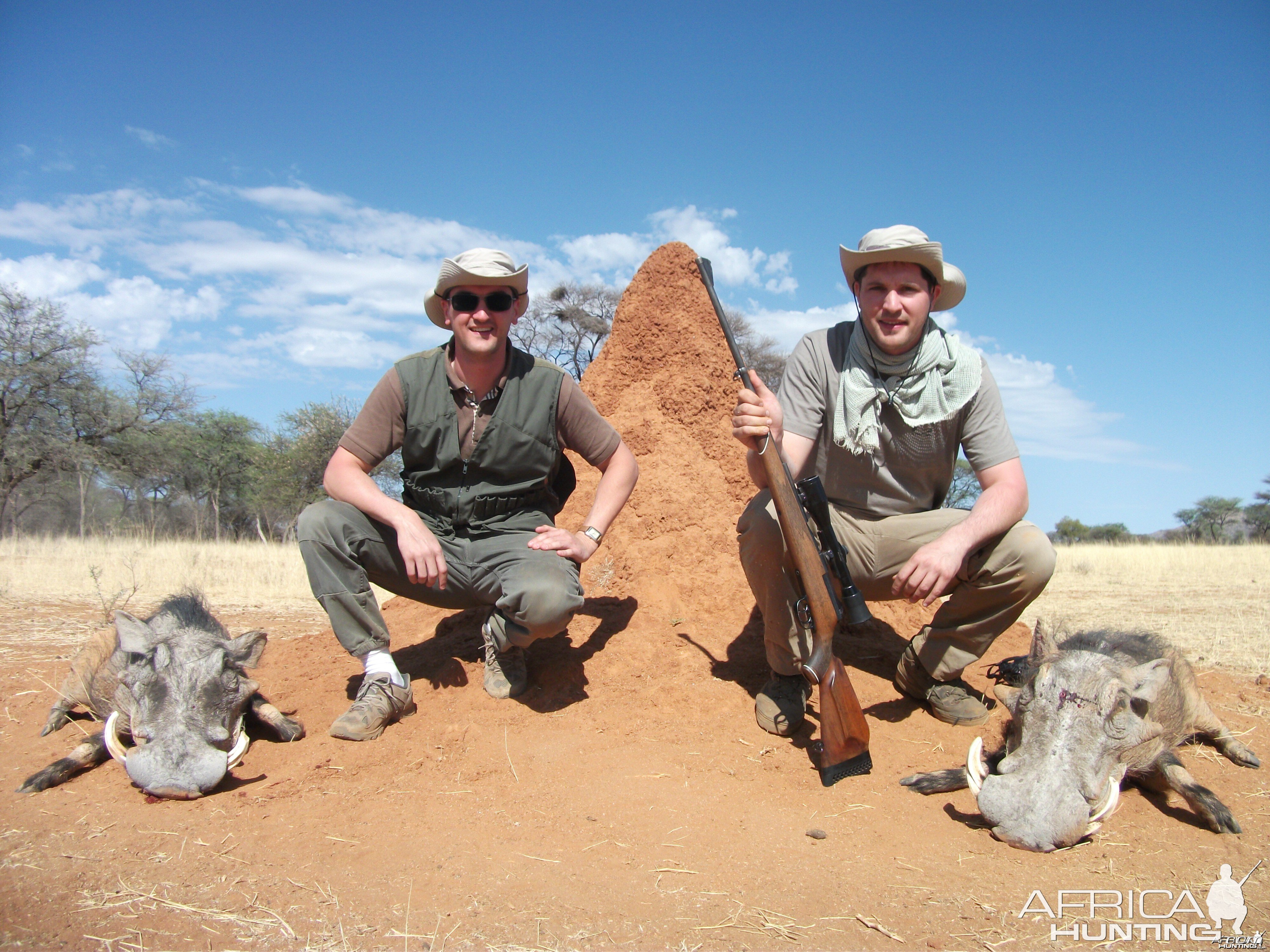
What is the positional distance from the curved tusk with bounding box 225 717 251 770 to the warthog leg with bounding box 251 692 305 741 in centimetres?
13

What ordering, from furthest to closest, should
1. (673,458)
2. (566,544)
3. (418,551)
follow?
(673,458), (566,544), (418,551)

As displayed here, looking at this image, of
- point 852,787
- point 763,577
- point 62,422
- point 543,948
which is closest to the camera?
point 543,948

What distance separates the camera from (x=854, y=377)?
3.55 meters

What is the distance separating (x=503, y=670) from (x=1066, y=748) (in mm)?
2391

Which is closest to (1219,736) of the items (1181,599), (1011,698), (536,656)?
(1011,698)

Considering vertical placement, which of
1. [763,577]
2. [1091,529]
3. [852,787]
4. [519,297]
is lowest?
[1091,529]

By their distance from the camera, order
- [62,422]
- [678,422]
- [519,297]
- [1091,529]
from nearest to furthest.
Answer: [519,297], [678,422], [62,422], [1091,529]

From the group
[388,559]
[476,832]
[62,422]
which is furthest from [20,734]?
[62,422]

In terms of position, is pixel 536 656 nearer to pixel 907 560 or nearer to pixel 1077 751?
pixel 907 560

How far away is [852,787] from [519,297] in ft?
9.17

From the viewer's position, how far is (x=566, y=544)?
3645mm

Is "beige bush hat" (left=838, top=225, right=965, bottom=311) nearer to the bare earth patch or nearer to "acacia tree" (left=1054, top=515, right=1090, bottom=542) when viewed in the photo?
the bare earth patch

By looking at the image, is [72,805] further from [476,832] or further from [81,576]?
[81,576]

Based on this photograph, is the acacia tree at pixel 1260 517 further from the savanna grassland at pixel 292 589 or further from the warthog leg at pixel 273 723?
the warthog leg at pixel 273 723
